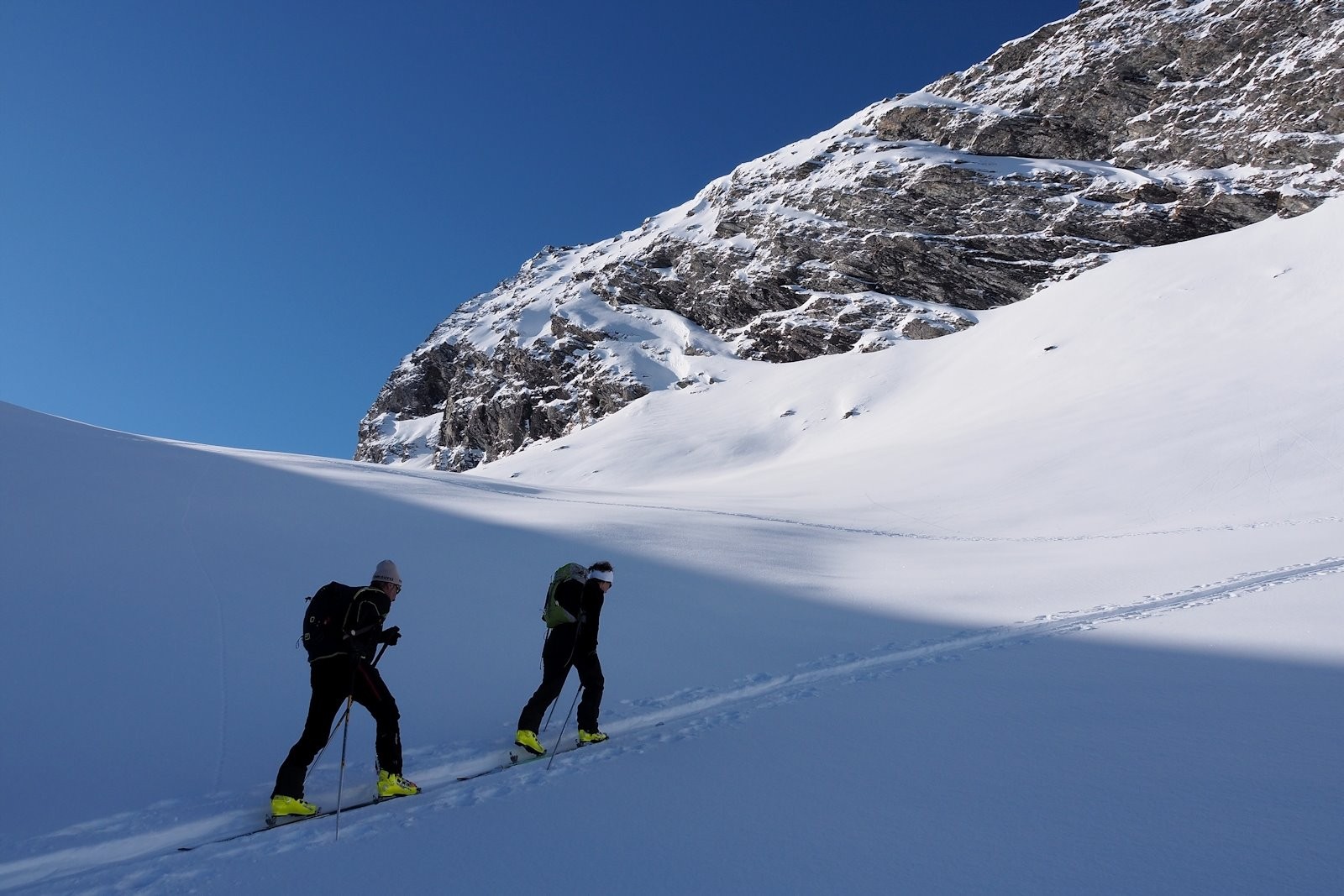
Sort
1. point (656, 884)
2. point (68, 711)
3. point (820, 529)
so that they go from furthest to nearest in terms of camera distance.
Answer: point (820, 529) < point (68, 711) < point (656, 884)

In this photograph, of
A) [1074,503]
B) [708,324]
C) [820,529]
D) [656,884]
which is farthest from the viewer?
[708,324]

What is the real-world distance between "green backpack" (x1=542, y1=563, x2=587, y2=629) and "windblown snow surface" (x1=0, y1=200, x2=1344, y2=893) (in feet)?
3.40

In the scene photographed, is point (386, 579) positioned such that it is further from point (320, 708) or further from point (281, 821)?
point (281, 821)

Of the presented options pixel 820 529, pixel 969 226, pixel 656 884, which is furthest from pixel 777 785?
pixel 969 226

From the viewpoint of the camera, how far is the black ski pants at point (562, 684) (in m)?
5.55

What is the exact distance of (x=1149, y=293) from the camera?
45.0 metres

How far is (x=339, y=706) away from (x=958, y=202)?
83525 mm

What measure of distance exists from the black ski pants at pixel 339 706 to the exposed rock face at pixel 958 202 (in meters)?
66.5

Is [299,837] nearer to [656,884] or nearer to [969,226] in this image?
[656,884]

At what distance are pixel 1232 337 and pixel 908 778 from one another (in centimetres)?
3909

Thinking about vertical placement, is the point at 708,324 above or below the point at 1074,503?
above

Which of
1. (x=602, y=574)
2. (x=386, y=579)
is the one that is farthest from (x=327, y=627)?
(x=602, y=574)

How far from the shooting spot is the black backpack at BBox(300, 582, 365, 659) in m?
4.76

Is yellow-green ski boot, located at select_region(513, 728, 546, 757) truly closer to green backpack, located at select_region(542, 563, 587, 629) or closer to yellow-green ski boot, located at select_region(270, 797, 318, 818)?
green backpack, located at select_region(542, 563, 587, 629)
